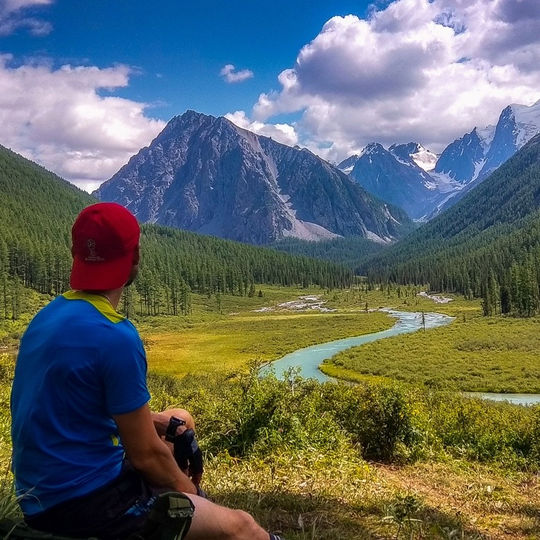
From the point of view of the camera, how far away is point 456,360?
56469mm

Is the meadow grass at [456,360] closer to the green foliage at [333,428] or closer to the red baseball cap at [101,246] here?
the green foliage at [333,428]

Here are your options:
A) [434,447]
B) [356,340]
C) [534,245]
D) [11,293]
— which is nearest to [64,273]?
[11,293]

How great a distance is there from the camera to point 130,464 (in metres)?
3.43

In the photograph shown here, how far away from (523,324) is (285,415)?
8278 centimetres

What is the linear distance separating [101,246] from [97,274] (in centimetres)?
20

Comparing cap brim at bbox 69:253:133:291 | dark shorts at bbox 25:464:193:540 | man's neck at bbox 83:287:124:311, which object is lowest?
dark shorts at bbox 25:464:193:540

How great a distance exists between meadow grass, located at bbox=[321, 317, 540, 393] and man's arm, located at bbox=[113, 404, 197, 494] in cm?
4462

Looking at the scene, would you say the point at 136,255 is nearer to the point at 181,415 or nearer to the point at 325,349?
the point at 181,415

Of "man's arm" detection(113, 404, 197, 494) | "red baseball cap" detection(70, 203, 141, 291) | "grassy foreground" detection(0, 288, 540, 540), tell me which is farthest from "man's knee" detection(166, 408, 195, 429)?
"red baseball cap" detection(70, 203, 141, 291)

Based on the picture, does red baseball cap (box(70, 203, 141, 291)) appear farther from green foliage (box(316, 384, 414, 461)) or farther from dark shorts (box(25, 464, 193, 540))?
green foliage (box(316, 384, 414, 461))

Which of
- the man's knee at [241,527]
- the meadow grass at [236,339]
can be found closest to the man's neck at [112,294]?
the man's knee at [241,527]

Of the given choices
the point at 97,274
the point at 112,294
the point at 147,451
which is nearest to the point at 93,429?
the point at 147,451

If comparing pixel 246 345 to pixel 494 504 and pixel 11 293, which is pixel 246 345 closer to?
pixel 11 293

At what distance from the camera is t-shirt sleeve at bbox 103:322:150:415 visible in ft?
10.1
